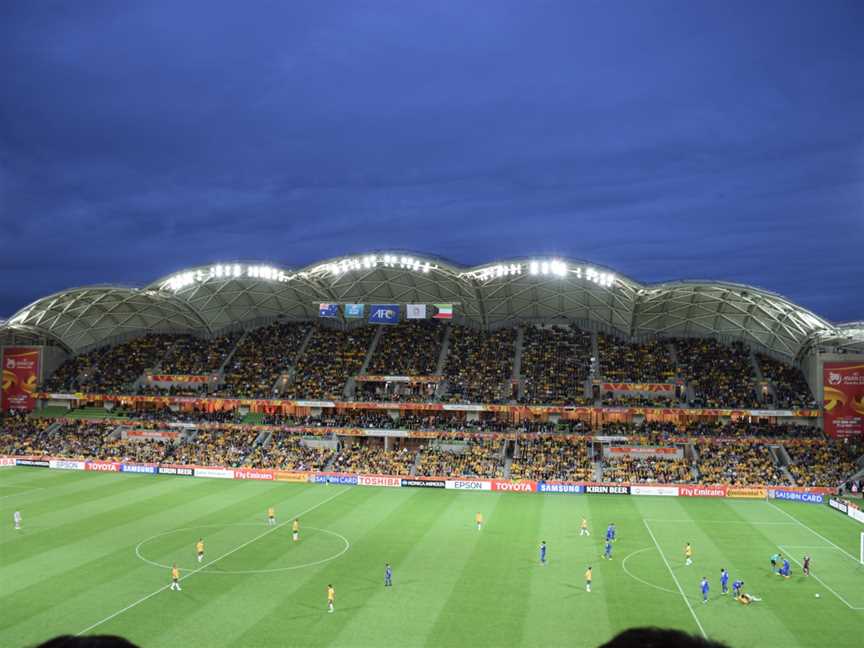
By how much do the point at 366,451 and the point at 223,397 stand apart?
19.7m

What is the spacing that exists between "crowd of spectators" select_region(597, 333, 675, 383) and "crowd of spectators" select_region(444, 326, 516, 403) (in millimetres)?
10246

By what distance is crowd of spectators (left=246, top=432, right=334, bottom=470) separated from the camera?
64.3m

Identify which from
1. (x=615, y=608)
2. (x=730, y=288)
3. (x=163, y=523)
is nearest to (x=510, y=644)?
(x=615, y=608)

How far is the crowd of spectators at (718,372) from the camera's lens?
6888 centimetres

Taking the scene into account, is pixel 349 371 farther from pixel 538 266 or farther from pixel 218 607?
pixel 218 607

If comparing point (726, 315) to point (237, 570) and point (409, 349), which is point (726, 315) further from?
point (237, 570)

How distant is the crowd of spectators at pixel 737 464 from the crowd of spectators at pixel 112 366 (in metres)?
61.6

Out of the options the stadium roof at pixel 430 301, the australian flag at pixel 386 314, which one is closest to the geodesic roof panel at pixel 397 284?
→ the stadium roof at pixel 430 301

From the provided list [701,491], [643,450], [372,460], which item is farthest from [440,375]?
→ [701,491]

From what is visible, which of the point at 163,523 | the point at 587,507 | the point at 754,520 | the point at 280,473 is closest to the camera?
the point at 163,523

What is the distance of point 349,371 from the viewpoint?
262 ft

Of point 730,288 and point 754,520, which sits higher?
point 730,288

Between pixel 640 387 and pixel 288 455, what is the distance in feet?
117

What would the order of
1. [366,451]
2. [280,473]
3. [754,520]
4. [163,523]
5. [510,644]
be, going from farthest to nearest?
[366,451] → [280,473] → [754,520] → [163,523] → [510,644]
